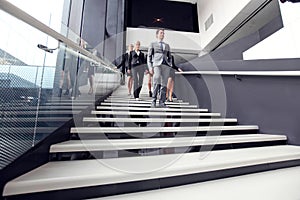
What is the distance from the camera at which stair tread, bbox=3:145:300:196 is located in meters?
0.83

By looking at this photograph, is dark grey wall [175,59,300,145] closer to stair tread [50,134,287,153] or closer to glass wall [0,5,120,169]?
stair tread [50,134,287,153]

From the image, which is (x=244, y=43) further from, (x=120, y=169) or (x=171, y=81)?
(x=120, y=169)

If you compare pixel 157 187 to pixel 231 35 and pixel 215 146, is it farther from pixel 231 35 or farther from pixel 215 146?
pixel 231 35

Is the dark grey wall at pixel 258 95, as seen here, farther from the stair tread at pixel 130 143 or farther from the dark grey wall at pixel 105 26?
the dark grey wall at pixel 105 26

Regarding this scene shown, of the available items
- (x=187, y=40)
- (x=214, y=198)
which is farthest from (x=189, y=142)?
(x=187, y=40)

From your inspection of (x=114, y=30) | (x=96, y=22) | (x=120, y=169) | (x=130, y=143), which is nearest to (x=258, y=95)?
(x=130, y=143)

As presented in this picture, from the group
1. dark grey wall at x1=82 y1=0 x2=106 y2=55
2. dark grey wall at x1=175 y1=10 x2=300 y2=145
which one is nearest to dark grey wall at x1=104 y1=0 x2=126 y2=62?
dark grey wall at x1=82 y1=0 x2=106 y2=55

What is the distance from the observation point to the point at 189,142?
4.99ft

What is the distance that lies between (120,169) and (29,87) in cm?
71

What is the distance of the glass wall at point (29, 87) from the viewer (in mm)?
812

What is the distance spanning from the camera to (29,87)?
1018 millimetres

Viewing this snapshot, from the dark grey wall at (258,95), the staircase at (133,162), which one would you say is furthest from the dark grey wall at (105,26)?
the staircase at (133,162)

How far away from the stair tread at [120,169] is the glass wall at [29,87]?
15 centimetres

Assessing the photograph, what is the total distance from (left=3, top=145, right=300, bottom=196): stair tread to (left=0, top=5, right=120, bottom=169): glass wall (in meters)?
0.15
